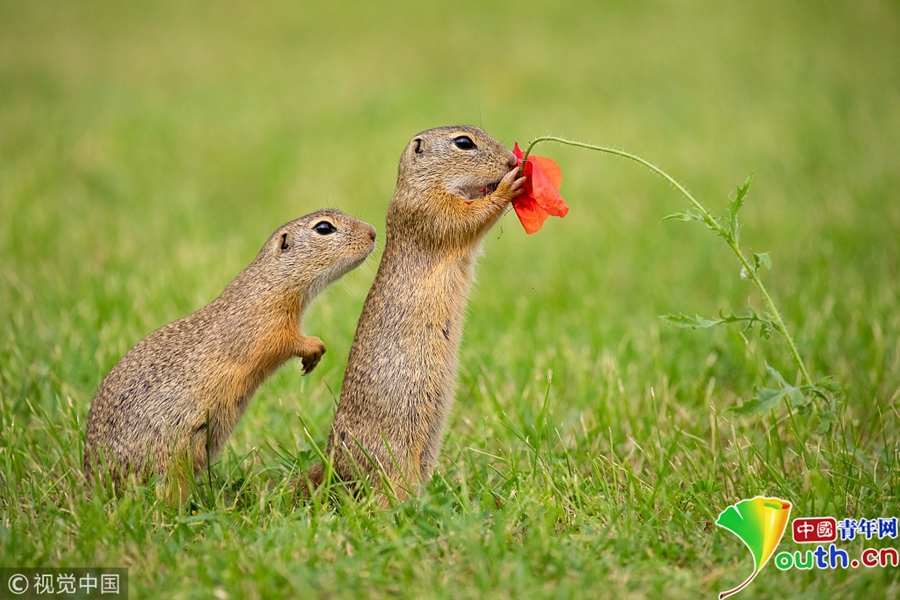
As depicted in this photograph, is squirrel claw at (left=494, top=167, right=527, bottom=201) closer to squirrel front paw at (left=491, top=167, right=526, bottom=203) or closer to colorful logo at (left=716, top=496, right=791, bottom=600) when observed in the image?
squirrel front paw at (left=491, top=167, right=526, bottom=203)

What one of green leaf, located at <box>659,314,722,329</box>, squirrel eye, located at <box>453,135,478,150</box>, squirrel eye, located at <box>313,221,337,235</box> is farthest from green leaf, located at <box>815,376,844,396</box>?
squirrel eye, located at <box>313,221,337,235</box>

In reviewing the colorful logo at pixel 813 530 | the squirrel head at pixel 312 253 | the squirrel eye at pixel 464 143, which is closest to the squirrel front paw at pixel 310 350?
the squirrel head at pixel 312 253

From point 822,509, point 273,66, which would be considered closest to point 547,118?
point 273,66

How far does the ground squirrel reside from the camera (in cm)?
371

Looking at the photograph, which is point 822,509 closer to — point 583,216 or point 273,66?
point 583,216

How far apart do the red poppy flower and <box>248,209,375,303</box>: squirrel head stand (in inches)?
29.9

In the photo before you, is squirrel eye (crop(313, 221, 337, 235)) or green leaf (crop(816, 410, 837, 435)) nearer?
green leaf (crop(816, 410, 837, 435))

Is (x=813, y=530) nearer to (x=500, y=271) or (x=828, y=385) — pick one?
(x=828, y=385)

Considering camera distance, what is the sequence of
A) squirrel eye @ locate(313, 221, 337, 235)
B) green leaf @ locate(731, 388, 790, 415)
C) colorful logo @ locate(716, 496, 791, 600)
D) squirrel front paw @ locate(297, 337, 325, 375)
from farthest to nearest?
squirrel eye @ locate(313, 221, 337, 235) < squirrel front paw @ locate(297, 337, 325, 375) < green leaf @ locate(731, 388, 790, 415) < colorful logo @ locate(716, 496, 791, 600)

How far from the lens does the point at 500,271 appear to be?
24.8 ft

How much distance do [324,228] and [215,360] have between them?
81 centimetres

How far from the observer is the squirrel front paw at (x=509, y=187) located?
3848mm

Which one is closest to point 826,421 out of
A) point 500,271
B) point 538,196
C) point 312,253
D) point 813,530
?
point 813,530

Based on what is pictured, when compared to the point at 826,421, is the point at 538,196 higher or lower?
higher
